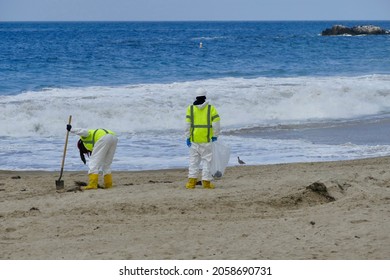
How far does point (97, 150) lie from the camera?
35.8 feet

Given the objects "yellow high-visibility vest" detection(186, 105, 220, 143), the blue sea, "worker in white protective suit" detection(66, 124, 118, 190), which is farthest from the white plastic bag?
the blue sea

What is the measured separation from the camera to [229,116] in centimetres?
2094

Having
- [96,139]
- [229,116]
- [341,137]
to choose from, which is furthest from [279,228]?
[229,116]

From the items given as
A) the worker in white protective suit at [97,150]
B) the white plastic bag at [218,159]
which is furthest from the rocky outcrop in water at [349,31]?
the worker in white protective suit at [97,150]

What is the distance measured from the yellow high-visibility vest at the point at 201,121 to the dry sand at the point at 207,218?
0.72m

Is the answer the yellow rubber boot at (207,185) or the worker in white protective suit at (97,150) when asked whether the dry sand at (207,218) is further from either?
the worker in white protective suit at (97,150)

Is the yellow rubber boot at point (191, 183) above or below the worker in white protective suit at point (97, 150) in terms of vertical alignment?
below

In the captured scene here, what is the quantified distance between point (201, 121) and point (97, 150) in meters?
1.53

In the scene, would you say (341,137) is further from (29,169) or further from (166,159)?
(29,169)

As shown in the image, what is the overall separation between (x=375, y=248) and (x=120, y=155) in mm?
8205

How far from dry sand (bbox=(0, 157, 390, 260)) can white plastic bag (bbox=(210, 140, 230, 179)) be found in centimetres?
27

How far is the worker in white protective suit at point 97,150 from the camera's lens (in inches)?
428

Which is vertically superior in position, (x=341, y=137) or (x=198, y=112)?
(x=198, y=112)

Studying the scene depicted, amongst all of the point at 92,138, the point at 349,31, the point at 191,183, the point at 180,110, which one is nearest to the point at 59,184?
the point at 92,138
